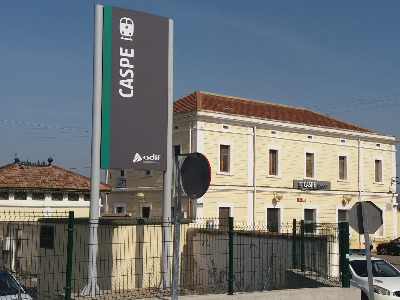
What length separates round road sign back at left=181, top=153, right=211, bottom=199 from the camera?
27.7 ft

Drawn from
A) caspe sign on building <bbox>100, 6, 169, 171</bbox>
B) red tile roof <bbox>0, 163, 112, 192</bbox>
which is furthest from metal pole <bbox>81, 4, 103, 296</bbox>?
red tile roof <bbox>0, 163, 112, 192</bbox>

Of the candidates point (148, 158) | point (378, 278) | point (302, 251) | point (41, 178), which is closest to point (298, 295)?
point (302, 251)

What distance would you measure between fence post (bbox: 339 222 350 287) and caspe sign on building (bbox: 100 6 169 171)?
5609mm

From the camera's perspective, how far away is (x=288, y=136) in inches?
1467

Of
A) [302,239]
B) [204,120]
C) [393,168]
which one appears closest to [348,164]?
[393,168]

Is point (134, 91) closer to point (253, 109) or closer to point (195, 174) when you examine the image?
point (195, 174)

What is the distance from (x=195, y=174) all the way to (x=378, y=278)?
10222 millimetres

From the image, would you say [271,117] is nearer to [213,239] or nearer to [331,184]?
[331,184]

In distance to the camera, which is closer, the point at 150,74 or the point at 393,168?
the point at 150,74

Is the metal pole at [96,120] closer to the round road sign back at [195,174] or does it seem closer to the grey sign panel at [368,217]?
the grey sign panel at [368,217]

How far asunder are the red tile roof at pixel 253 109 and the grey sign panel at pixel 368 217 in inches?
820

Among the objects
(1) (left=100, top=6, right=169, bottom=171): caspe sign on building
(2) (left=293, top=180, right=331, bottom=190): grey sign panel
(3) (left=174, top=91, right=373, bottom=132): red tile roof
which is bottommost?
(2) (left=293, top=180, right=331, bottom=190): grey sign panel

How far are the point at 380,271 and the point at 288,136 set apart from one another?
20.2 m

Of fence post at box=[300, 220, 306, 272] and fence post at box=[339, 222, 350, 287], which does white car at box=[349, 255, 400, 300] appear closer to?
fence post at box=[300, 220, 306, 272]
